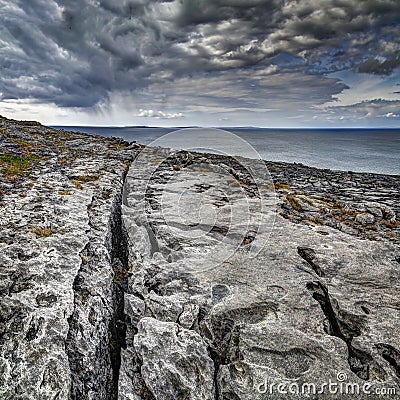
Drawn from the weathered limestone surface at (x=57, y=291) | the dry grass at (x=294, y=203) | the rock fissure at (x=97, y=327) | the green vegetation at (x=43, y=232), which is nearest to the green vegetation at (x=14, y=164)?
the weathered limestone surface at (x=57, y=291)

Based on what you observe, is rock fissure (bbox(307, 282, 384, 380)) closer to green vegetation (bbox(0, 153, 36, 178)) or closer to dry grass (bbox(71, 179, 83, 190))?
dry grass (bbox(71, 179, 83, 190))

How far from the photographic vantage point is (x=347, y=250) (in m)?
15.2

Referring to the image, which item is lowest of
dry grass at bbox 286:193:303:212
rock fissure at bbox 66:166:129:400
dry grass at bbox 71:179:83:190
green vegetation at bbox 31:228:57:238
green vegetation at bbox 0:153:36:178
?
rock fissure at bbox 66:166:129:400

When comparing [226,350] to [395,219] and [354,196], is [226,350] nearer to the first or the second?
[395,219]

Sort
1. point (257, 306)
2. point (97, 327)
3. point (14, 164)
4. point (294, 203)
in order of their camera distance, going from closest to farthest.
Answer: point (97, 327)
point (257, 306)
point (294, 203)
point (14, 164)

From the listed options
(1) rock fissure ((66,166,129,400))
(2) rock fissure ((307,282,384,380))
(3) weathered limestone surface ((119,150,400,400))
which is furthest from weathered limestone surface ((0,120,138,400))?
(2) rock fissure ((307,282,384,380))

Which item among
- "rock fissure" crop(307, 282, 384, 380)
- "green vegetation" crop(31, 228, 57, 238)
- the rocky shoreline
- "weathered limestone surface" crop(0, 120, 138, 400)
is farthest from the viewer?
"green vegetation" crop(31, 228, 57, 238)

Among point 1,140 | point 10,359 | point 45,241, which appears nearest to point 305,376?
point 10,359

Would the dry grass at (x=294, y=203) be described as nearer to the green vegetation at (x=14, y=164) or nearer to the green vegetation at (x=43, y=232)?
the green vegetation at (x=43, y=232)

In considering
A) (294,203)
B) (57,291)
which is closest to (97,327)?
(57,291)

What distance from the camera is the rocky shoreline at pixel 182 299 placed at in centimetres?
916

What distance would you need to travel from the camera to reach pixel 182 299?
12328 millimetres

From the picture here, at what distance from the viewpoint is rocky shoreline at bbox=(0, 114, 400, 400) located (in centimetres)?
916

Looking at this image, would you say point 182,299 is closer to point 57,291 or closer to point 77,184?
point 57,291
